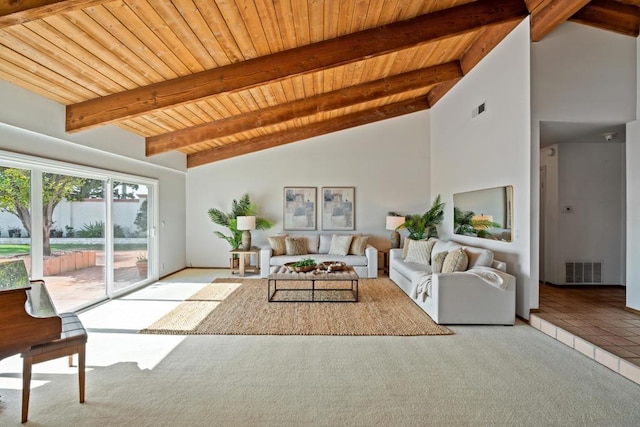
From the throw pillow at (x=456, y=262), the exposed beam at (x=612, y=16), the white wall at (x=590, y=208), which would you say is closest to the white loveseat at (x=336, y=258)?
the throw pillow at (x=456, y=262)

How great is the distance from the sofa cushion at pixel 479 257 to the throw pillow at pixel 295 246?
10.5 feet

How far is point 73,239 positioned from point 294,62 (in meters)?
3.47

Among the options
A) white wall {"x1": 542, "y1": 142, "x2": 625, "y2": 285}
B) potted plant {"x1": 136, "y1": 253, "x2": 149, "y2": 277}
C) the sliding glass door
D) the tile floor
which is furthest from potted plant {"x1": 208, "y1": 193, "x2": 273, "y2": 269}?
white wall {"x1": 542, "y1": 142, "x2": 625, "y2": 285}

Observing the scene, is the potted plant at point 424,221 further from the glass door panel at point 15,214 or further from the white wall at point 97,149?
the glass door panel at point 15,214

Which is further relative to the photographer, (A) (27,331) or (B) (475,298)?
(B) (475,298)

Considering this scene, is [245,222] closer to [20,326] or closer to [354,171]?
[354,171]

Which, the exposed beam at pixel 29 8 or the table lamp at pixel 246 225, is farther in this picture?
the table lamp at pixel 246 225

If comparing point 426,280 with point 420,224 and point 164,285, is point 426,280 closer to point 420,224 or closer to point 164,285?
point 420,224

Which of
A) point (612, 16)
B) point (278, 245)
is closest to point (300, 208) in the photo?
point (278, 245)

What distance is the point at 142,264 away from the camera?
5.69 meters

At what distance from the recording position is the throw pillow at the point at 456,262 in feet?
13.3

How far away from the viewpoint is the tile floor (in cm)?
286

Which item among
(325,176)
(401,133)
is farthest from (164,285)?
(401,133)

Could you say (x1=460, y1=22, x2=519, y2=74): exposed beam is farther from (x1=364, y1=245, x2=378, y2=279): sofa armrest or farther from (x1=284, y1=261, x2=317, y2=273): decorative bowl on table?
(x1=284, y1=261, x2=317, y2=273): decorative bowl on table
